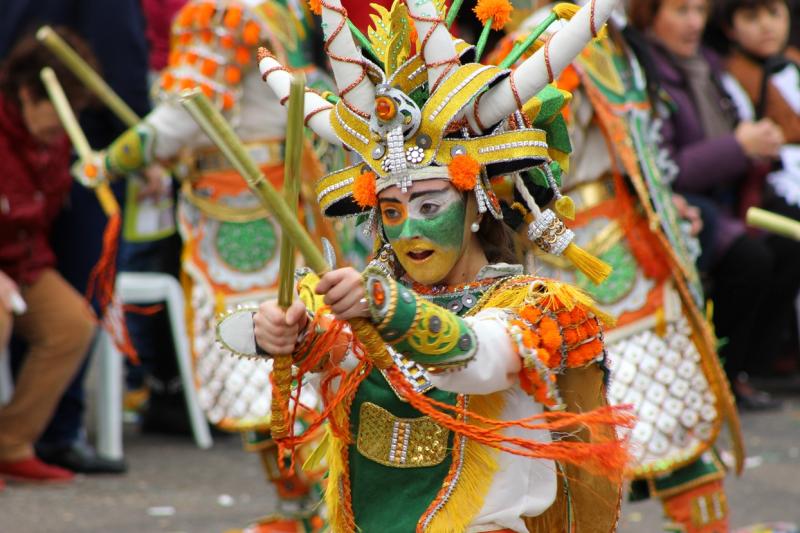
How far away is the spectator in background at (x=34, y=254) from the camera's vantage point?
224 inches

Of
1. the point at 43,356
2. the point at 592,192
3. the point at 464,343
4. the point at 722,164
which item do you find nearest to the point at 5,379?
the point at 43,356

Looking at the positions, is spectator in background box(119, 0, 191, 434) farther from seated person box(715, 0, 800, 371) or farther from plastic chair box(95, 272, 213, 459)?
seated person box(715, 0, 800, 371)

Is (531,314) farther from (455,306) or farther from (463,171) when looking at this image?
(463,171)

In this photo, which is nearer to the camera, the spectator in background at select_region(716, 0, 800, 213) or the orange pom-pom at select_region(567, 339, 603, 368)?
the orange pom-pom at select_region(567, 339, 603, 368)

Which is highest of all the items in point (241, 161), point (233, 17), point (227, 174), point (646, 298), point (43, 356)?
point (241, 161)

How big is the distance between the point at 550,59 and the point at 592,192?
160cm

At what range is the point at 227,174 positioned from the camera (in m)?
5.14

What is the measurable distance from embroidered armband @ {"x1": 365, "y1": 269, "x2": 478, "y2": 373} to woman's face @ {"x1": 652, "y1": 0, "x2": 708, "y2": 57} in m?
3.78

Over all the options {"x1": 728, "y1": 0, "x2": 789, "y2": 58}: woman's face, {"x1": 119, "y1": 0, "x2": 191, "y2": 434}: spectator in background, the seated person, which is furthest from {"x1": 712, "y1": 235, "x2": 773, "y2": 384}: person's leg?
{"x1": 119, "y1": 0, "x2": 191, "y2": 434}: spectator in background

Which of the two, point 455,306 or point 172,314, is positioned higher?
point 455,306

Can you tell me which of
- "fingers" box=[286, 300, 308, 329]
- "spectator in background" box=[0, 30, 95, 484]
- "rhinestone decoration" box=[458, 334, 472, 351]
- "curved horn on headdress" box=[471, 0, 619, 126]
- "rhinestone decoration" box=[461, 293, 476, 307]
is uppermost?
"curved horn on headdress" box=[471, 0, 619, 126]

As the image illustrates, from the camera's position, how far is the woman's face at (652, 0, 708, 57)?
6148mm

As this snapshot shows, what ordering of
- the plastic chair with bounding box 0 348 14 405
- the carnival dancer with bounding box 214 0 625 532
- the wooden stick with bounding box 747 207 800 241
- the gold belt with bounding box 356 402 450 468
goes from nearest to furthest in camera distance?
the carnival dancer with bounding box 214 0 625 532 < the gold belt with bounding box 356 402 450 468 < the wooden stick with bounding box 747 207 800 241 < the plastic chair with bounding box 0 348 14 405

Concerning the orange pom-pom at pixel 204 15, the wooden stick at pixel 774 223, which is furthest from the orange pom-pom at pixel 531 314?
the orange pom-pom at pixel 204 15
